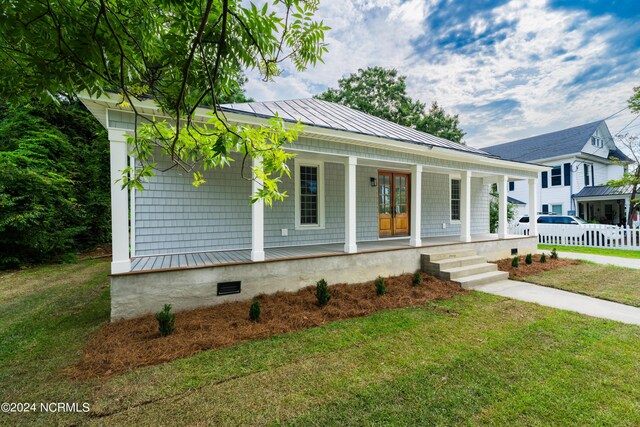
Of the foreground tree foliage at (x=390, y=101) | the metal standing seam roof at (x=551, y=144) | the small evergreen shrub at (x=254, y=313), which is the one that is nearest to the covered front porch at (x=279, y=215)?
the small evergreen shrub at (x=254, y=313)

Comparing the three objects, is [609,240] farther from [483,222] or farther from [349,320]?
[349,320]

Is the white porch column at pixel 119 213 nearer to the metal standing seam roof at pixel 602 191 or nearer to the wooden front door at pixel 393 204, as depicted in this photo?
the wooden front door at pixel 393 204

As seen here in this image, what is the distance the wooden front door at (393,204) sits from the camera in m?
9.01

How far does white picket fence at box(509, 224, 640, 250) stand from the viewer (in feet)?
37.6

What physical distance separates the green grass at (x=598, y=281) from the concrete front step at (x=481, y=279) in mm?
634

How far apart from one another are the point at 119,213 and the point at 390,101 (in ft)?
70.7

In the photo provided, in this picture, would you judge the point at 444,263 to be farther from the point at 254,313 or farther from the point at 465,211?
the point at 254,313

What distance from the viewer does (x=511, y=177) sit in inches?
394

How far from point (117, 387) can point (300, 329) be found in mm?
2208

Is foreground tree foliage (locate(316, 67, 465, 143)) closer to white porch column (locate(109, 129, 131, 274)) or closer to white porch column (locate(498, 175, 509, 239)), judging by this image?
white porch column (locate(498, 175, 509, 239))

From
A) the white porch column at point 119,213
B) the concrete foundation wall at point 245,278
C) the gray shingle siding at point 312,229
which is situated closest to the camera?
the white porch column at point 119,213

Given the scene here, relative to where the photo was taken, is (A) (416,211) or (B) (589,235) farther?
(B) (589,235)

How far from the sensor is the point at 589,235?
12258 mm

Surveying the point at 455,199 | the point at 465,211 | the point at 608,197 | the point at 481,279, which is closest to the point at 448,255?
the point at 481,279
